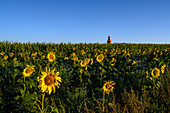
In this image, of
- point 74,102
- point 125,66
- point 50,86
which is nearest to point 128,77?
point 125,66

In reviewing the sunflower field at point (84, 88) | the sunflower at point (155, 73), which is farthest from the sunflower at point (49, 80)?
the sunflower at point (155, 73)

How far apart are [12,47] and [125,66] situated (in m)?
6.47

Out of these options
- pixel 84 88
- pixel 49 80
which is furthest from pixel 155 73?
pixel 49 80

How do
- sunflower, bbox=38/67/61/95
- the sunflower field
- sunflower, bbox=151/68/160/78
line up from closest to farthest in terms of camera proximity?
1. sunflower, bbox=38/67/61/95
2. the sunflower field
3. sunflower, bbox=151/68/160/78

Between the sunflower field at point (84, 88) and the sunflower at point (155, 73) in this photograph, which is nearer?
the sunflower field at point (84, 88)

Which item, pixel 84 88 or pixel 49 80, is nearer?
pixel 49 80

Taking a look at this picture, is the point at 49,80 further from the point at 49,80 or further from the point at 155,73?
the point at 155,73

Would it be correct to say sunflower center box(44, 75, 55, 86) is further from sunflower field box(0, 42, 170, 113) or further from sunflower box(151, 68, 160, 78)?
sunflower box(151, 68, 160, 78)

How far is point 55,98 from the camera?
3.23 metres

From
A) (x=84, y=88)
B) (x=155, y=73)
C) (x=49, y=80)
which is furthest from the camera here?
(x=155, y=73)

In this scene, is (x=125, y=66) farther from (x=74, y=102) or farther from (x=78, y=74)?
(x=74, y=102)

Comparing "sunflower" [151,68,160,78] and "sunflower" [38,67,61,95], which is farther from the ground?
"sunflower" [38,67,61,95]

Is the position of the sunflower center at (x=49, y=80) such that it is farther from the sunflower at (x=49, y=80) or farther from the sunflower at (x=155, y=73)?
the sunflower at (x=155, y=73)

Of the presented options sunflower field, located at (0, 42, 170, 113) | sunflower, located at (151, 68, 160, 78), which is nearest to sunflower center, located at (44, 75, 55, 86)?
sunflower field, located at (0, 42, 170, 113)
